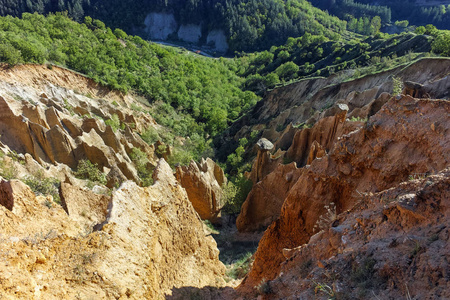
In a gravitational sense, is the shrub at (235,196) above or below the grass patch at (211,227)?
above

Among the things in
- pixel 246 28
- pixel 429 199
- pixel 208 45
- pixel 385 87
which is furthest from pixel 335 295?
pixel 208 45

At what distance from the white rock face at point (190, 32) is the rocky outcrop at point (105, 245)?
13771 cm

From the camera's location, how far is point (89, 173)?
2259cm

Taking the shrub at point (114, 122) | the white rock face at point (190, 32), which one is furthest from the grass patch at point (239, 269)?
the white rock face at point (190, 32)

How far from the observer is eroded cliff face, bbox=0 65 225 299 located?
21.2ft

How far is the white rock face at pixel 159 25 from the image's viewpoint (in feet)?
453

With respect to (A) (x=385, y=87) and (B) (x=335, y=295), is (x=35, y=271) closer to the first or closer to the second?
(B) (x=335, y=295)

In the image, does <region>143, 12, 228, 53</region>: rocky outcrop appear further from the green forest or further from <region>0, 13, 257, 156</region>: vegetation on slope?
<region>0, 13, 257, 156</region>: vegetation on slope

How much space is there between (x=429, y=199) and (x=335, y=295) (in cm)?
319

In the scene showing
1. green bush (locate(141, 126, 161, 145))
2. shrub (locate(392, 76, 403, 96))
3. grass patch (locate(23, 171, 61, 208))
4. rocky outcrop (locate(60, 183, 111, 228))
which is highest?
shrub (locate(392, 76, 403, 96))

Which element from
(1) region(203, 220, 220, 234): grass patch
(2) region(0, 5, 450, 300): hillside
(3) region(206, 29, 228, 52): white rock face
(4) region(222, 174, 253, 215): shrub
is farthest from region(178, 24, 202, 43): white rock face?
(1) region(203, 220, 220, 234): grass patch

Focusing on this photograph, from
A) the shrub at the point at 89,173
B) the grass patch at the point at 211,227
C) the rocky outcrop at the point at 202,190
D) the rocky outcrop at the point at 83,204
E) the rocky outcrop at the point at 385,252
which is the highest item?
the rocky outcrop at the point at 385,252

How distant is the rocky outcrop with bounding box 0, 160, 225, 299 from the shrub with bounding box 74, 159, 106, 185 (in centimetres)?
907

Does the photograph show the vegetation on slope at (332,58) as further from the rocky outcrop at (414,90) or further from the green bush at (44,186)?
the green bush at (44,186)
